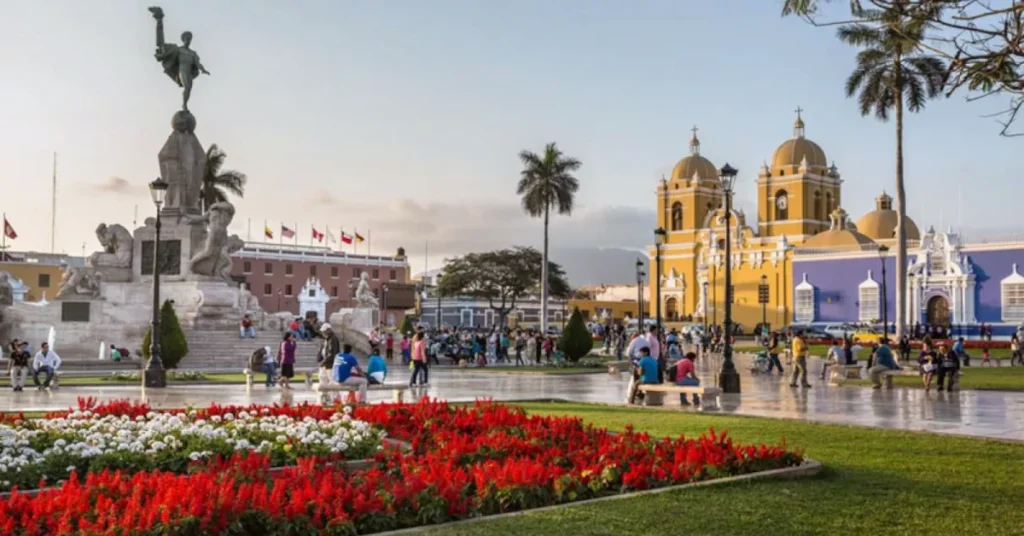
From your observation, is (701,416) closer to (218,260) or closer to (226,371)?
(226,371)

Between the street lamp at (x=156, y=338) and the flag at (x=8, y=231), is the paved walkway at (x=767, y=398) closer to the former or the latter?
the street lamp at (x=156, y=338)

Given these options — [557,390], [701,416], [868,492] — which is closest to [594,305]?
[557,390]

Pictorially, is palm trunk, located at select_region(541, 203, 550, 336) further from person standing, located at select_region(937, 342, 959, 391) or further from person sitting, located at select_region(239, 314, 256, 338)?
person standing, located at select_region(937, 342, 959, 391)

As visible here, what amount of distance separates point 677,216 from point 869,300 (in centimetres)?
2155

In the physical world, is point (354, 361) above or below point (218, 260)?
below

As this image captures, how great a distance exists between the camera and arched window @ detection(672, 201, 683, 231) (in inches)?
3019

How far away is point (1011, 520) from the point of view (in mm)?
6598

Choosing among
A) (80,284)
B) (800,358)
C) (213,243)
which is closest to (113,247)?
(80,284)

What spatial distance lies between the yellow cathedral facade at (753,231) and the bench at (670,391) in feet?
162

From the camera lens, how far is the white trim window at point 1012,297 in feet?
166

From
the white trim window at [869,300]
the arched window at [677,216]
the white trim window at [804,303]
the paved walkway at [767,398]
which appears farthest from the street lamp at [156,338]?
the arched window at [677,216]

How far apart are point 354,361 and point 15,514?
1003cm

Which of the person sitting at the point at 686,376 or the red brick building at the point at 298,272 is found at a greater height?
the red brick building at the point at 298,272

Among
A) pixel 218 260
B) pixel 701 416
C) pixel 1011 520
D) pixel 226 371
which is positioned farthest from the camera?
pixel 218 260
